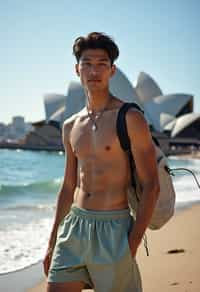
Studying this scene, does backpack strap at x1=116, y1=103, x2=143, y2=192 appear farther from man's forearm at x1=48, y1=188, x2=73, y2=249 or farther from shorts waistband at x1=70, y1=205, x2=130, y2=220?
man's forearm at x1=48, y1=188, x2=73, y2=249

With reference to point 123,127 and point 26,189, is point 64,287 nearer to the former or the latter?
point 123,127

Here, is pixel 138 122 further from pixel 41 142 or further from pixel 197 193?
pixel 41 142

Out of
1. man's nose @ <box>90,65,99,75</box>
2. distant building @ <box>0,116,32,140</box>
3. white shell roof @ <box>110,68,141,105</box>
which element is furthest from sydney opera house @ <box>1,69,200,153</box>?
distant building @ <box>0,116,32,140</box>

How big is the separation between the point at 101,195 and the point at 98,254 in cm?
23

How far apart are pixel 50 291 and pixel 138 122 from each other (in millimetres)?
722

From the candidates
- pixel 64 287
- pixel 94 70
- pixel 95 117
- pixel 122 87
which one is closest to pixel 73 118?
pixel 95 117

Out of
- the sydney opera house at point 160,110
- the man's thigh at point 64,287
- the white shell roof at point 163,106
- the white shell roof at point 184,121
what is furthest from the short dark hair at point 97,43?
the white shell roof at point 184,121

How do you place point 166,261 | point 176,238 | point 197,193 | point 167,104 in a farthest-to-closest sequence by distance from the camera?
1. point 167,104
2. point 197,193
3. point 176,238
4. point 166,261

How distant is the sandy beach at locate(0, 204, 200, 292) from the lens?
3200 millimetres

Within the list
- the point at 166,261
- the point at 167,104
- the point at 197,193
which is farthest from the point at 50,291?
the point at 167,104

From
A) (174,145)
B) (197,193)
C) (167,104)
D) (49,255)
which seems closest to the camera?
(49,255)

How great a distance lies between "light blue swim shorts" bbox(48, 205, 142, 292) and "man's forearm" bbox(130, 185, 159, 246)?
48 mm

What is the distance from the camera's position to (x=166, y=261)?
394cm

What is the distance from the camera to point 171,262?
3.88 m
